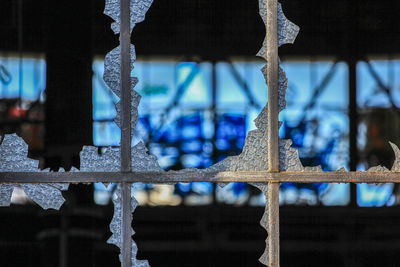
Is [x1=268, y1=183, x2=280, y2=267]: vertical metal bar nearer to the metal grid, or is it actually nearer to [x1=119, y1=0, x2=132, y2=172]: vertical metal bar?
the metal grid

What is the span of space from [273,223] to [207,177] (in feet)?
0.44

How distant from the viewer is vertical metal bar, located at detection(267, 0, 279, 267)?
90 cm

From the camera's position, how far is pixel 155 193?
691 centimetres

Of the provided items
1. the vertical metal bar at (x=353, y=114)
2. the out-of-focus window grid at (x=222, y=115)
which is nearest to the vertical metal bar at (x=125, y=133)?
the out-of-focus window grid at (x=222, y=115)

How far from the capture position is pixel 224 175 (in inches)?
35.8

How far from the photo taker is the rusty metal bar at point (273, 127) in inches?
35.4

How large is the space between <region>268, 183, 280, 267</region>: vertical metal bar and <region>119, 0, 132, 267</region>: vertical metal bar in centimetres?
23

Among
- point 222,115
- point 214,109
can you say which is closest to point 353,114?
point 222,115

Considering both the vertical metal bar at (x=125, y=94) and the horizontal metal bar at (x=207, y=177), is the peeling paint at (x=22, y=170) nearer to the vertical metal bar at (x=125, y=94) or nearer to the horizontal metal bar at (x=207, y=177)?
the horizontal metal bar at (x=207, y=177)

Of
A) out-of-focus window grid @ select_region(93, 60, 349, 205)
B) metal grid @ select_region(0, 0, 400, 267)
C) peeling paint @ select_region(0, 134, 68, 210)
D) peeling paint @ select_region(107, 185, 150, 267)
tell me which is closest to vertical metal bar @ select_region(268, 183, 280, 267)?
metal grid @ select_region(0, 0, 400, 267)

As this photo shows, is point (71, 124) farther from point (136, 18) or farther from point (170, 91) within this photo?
point (136, 18)

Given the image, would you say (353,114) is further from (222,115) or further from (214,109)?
(214,109)

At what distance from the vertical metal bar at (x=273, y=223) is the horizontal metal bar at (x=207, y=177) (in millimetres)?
17

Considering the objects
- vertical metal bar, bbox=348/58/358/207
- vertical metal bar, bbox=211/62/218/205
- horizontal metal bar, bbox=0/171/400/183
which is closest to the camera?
horizontal metal bar, bbox=0/171/400/183
